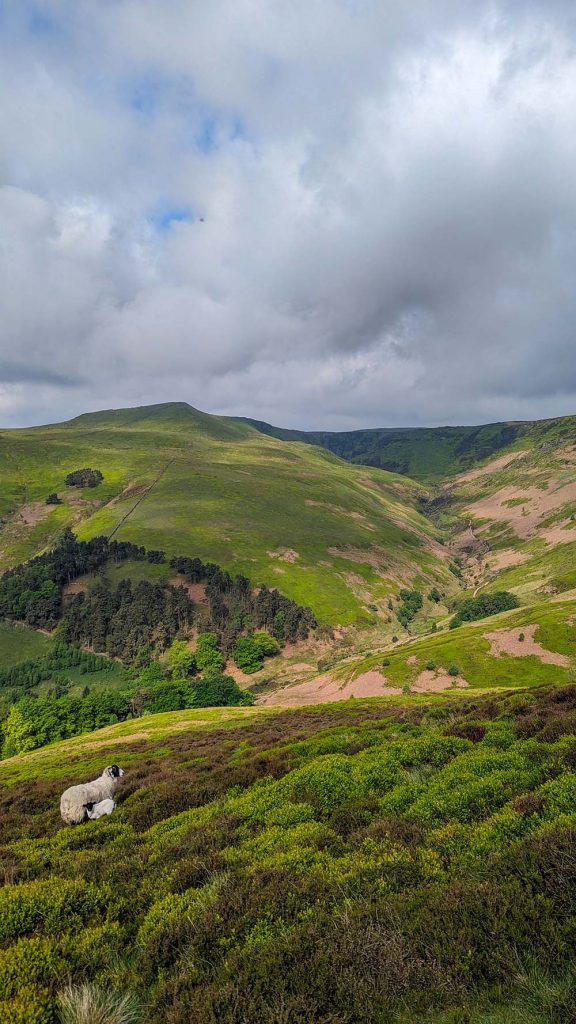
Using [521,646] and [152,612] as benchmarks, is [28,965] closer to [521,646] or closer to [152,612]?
[521,646]

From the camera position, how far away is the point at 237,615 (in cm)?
15700

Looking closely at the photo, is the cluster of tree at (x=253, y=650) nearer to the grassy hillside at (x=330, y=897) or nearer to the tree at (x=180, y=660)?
the tree at (x=180, y=660)

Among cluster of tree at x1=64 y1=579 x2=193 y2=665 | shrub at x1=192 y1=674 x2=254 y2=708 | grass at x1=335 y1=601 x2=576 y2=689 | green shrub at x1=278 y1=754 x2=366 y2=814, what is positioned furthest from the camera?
cluster of tree at x1=64 y1=579 x2=193 y2=665

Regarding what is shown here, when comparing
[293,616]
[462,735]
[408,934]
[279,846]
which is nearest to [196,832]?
[279,846]

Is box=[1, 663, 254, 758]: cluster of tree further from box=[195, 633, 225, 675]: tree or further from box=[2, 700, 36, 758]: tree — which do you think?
box=[195, 633, 225, 675]: tree

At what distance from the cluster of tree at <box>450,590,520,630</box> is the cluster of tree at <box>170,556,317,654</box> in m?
54.7

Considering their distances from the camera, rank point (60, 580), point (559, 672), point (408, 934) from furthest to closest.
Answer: point (60, 580) → point (559, 672) → point (408, 934)

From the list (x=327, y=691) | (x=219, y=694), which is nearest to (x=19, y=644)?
(x=219, y=694)

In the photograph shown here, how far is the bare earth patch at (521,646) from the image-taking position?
8266cm

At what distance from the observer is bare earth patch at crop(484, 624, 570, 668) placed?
271ft

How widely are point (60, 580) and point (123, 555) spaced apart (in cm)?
2723

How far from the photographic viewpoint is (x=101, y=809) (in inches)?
733

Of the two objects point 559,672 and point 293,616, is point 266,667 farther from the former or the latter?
point 559,672

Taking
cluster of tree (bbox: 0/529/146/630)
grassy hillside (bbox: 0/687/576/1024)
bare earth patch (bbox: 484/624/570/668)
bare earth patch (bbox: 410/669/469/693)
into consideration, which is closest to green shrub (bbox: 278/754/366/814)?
grassy hillside (bbox: 0/687/576/1024)
